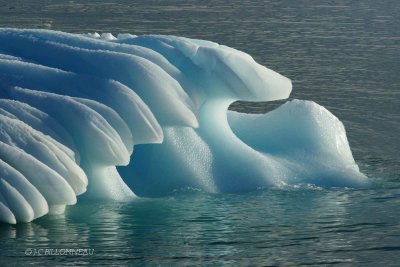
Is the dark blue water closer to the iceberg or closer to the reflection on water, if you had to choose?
the reflection on water

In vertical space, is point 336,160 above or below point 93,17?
below

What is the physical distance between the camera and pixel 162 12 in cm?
2473

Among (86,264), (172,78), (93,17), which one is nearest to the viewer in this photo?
(86,264)

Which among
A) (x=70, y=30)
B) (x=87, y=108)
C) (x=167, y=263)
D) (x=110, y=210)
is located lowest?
(x=167, y=263)

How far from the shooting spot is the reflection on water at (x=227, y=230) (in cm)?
936

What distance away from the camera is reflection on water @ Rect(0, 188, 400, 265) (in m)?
9.36

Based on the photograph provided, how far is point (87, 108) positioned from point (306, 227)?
1873mm

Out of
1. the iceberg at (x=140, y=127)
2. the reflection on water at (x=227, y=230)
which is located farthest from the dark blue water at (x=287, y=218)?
the iceberg at (x=140, y=127)

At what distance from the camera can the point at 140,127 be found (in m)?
10.5

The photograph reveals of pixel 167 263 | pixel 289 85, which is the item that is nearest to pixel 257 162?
pixel 289 85

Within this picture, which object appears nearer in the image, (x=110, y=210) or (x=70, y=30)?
(x=110, y=210)

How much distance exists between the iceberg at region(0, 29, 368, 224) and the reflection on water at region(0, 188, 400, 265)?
0.21 meters

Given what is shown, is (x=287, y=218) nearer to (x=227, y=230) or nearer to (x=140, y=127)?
(x=227, y=230)

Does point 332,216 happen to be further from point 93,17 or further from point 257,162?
point 93,17
